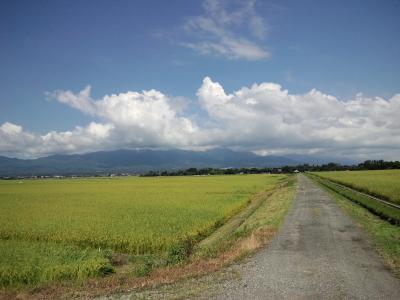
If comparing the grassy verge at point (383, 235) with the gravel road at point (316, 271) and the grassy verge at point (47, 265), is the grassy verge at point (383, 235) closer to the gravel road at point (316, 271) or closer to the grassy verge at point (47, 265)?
the gravel road at point (316, 271)

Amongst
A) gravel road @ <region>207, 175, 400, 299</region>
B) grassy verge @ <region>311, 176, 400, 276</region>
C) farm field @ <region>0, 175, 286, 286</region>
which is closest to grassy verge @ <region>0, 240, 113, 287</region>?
farm field @ <region>0, 175, 286, 286</region>

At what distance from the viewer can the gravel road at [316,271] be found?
9789mm

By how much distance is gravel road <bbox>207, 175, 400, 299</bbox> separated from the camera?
9789 millimetres

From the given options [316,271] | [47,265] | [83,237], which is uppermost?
[316,271]

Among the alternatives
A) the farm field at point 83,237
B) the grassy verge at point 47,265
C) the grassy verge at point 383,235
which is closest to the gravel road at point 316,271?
the grassy verge at point 383,235

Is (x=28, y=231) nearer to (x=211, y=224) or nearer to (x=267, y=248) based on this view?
(x=211, y=224)

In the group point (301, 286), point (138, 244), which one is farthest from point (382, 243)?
point (138, 244)

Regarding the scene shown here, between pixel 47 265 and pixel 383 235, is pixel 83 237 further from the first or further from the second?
pixel 383 235

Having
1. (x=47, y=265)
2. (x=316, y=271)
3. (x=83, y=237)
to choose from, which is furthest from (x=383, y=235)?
(x=83, y=237)

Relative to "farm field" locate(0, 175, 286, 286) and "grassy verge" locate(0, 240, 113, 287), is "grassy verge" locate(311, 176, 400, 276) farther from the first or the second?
"grassy verge" locate(0, 240, 113, 287)

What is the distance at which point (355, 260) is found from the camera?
511 inches

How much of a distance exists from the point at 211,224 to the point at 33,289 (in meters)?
15.8

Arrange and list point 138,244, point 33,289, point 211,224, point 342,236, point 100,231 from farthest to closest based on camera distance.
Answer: point 211,224, point 100,231, point 138,244, point 342,236, point 33,289

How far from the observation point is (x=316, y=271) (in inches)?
462
